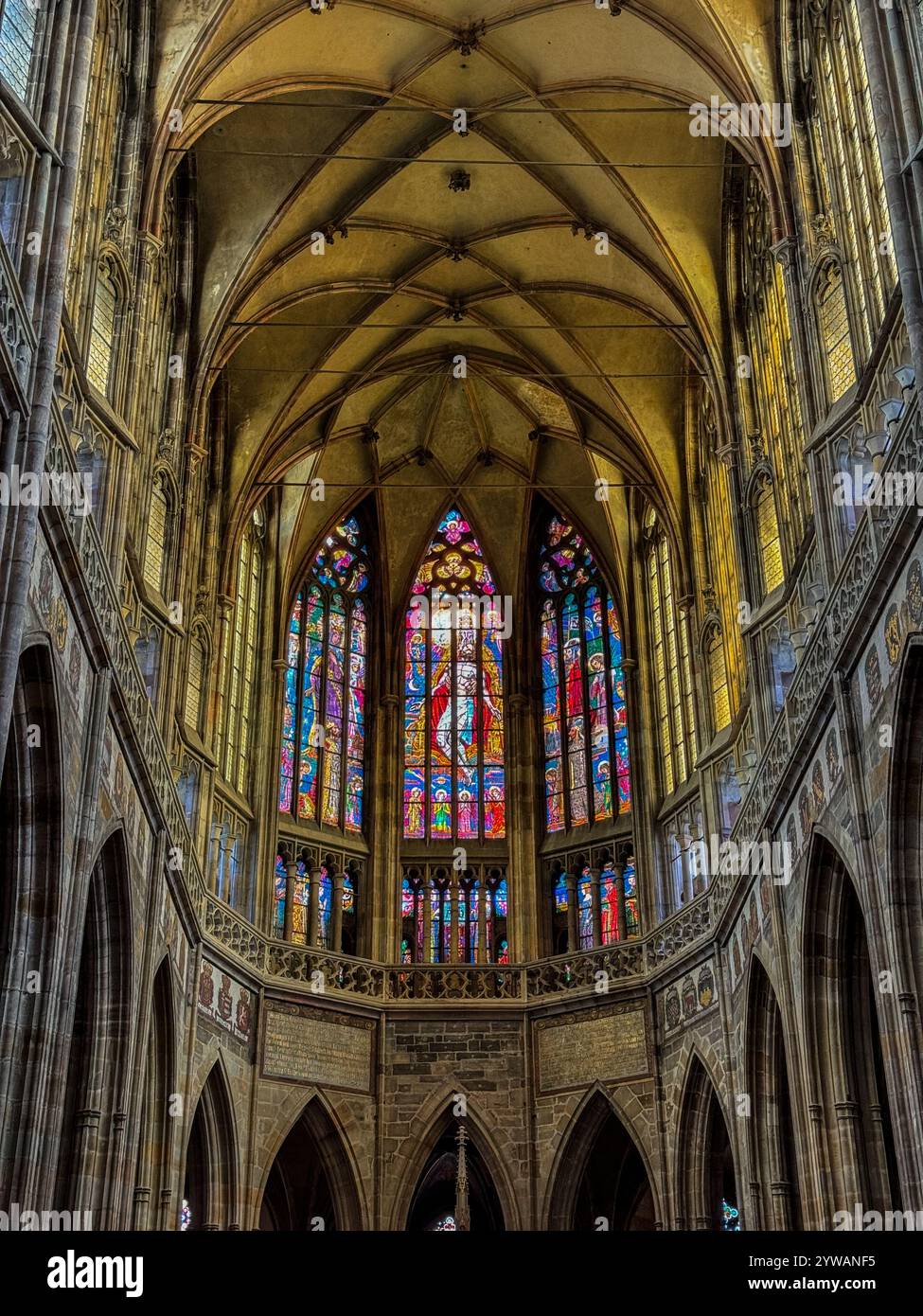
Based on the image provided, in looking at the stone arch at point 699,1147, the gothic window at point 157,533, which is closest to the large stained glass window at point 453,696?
the stone arch at point 699,1147

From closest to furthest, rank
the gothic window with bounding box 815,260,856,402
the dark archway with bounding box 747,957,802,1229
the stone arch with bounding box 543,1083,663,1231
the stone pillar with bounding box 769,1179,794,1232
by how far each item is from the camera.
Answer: the gothic window with bounding box 815,260,856,402 → the stone pillar with bounding box 769,1179,794,1232 → the dark archway with bounding box 747,957,802,1229 → the stone arch with bounding box 543,1083,663,1231

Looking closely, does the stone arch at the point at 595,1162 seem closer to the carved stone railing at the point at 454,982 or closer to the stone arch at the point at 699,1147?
the stone arch at the point at 699,1147

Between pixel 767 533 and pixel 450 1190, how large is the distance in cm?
1463

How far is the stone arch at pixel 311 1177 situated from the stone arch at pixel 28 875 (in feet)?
38.3

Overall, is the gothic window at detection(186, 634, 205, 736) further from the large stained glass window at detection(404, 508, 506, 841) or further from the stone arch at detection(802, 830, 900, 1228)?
the stone arch at detection(802, 830, 900, 1228)

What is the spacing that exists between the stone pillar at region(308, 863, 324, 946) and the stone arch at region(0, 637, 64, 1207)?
1364cm

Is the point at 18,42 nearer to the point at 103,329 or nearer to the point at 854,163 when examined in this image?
the point at 103,329

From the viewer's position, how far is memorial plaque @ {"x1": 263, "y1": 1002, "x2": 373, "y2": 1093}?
27094mm

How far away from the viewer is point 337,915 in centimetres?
2966

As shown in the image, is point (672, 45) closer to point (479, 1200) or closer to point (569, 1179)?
point (569, 1179)

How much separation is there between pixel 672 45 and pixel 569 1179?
17692mm

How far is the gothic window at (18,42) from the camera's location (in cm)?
1545

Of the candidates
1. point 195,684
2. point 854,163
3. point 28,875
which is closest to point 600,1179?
point 195,684

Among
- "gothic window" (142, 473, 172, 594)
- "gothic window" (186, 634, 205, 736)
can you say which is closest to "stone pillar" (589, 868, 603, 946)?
"gothic window" (186, 634, 205, 736)
